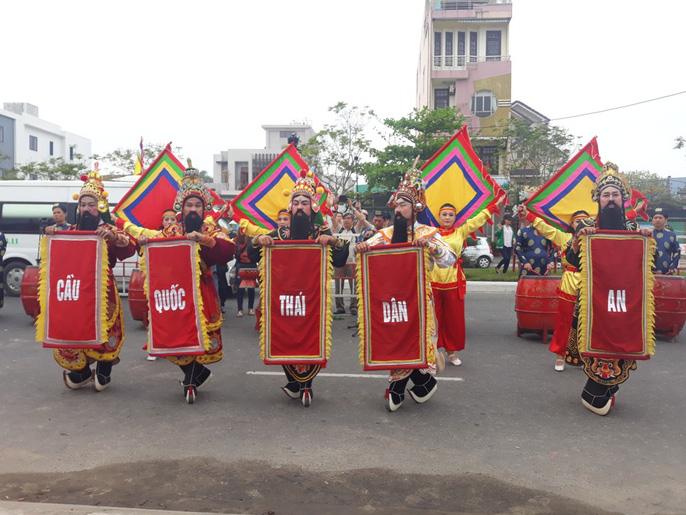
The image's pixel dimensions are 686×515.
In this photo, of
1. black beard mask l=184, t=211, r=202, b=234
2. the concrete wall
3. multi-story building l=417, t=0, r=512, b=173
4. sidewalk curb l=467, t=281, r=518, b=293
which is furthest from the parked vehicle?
the concrete wall

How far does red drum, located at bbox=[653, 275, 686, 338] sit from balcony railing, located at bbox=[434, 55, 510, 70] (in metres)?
26.7

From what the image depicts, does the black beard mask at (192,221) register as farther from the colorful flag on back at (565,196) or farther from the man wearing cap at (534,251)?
the man wearing cap at (534,251)

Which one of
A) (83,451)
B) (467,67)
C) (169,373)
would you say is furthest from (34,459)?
(467,67)

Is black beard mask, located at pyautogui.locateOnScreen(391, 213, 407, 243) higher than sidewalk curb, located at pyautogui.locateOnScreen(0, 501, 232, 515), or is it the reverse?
black beard mask, located at pyautogui.locateOnScreen(391, 213, 407, 243)

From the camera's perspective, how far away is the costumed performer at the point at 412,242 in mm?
4957

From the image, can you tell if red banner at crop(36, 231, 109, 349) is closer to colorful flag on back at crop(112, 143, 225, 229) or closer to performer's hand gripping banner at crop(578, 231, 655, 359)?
colorful flag on back at crop(112, 143, 225, 229)

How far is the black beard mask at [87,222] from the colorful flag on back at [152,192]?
1.86 ft

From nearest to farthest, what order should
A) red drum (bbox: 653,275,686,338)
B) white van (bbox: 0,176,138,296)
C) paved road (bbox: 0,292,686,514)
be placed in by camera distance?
paved road (bbox: 0,292,686,514) → red drum (bbox: 653,275,686,338) → white van (bbox: 0,176,138,296)

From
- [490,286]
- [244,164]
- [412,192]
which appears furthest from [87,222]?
[244,164]

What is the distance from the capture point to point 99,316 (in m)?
5.39

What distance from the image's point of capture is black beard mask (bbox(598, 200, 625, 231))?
16.5 feet

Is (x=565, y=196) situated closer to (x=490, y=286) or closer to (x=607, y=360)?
(x=607, y=360)

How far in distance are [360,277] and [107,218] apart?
254 cm

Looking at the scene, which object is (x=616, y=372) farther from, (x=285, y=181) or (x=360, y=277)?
(x=285, y=181)
